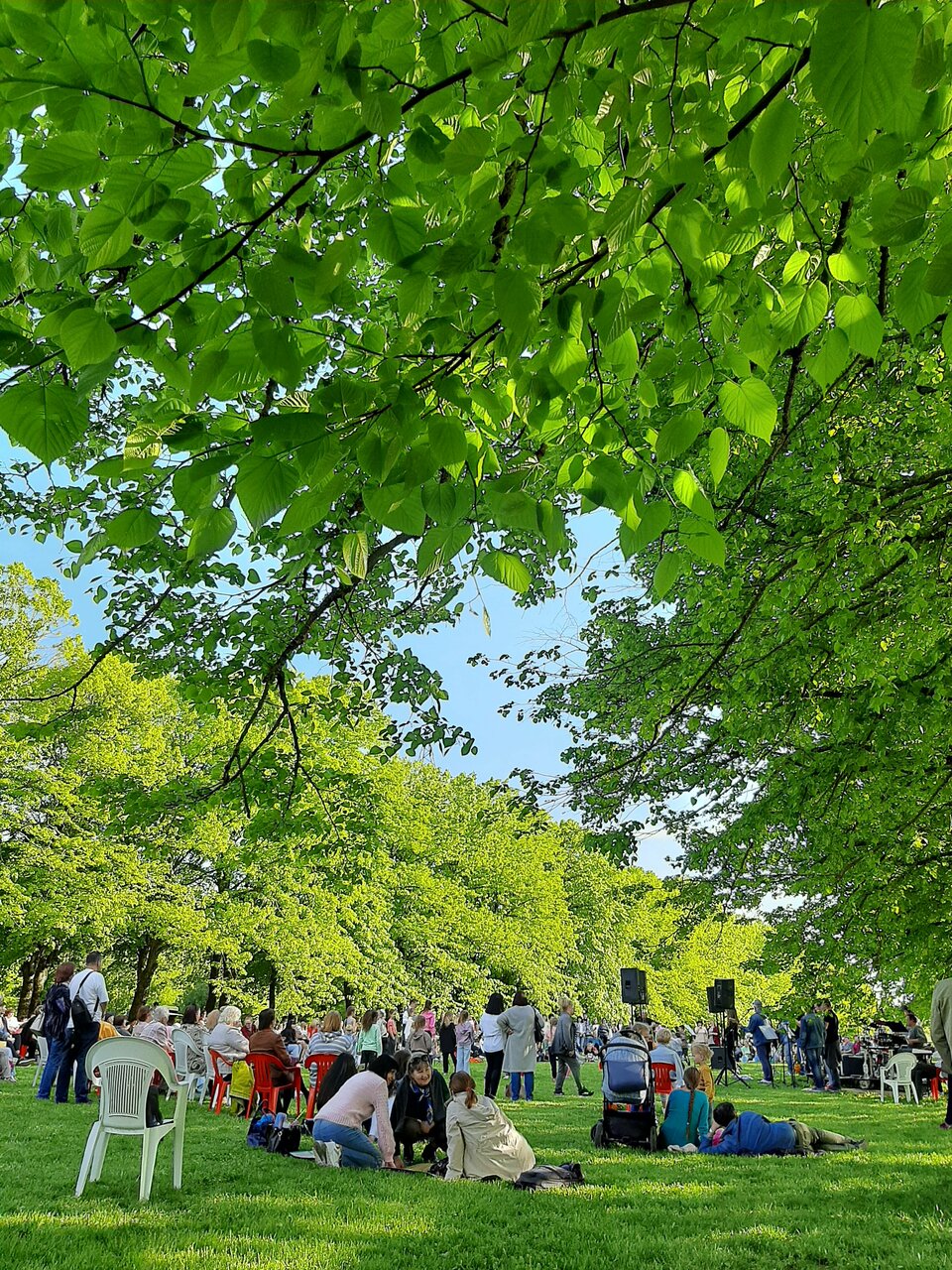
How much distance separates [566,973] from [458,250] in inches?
1769

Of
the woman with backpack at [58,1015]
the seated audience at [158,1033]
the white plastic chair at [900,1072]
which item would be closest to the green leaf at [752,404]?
the woman with backpack at [58,1015]

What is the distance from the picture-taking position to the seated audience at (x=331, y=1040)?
481 inches

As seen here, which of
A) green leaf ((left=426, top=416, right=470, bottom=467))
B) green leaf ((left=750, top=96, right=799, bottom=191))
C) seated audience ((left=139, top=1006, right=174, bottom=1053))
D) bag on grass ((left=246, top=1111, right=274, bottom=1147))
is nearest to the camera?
green leaf ((left=750, top=96, right=799, bottom=191))

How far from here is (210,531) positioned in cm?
219

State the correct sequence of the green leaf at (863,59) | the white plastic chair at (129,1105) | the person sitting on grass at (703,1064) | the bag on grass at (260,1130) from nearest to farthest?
the green leaf at (863,59) → the white plastic chair at (129,1105) → the bag on grass at (260,1130) → the person sitting on grass at (703,1064)

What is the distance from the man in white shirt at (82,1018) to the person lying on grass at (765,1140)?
7.82 meters

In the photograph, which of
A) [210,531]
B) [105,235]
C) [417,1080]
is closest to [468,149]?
[105,235]

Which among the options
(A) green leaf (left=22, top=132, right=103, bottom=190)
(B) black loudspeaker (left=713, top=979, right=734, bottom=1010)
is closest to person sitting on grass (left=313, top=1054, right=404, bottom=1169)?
(A) green leaf (left=22, top=132, right=103, bottom=190)

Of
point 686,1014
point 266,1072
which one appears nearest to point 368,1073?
point 266,1072

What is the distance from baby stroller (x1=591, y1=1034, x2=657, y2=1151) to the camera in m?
10.8

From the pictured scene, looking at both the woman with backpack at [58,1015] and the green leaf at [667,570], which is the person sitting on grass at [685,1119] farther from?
the green leaf at [667,570]

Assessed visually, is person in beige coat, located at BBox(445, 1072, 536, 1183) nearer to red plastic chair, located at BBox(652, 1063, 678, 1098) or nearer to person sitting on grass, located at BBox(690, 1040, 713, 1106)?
person sitting on grass, located at BBox(690, 1040, 713, 1106)

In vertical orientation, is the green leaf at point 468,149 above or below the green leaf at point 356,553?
above

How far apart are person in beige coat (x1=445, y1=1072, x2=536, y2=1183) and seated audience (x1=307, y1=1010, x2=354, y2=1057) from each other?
11.3 ft
